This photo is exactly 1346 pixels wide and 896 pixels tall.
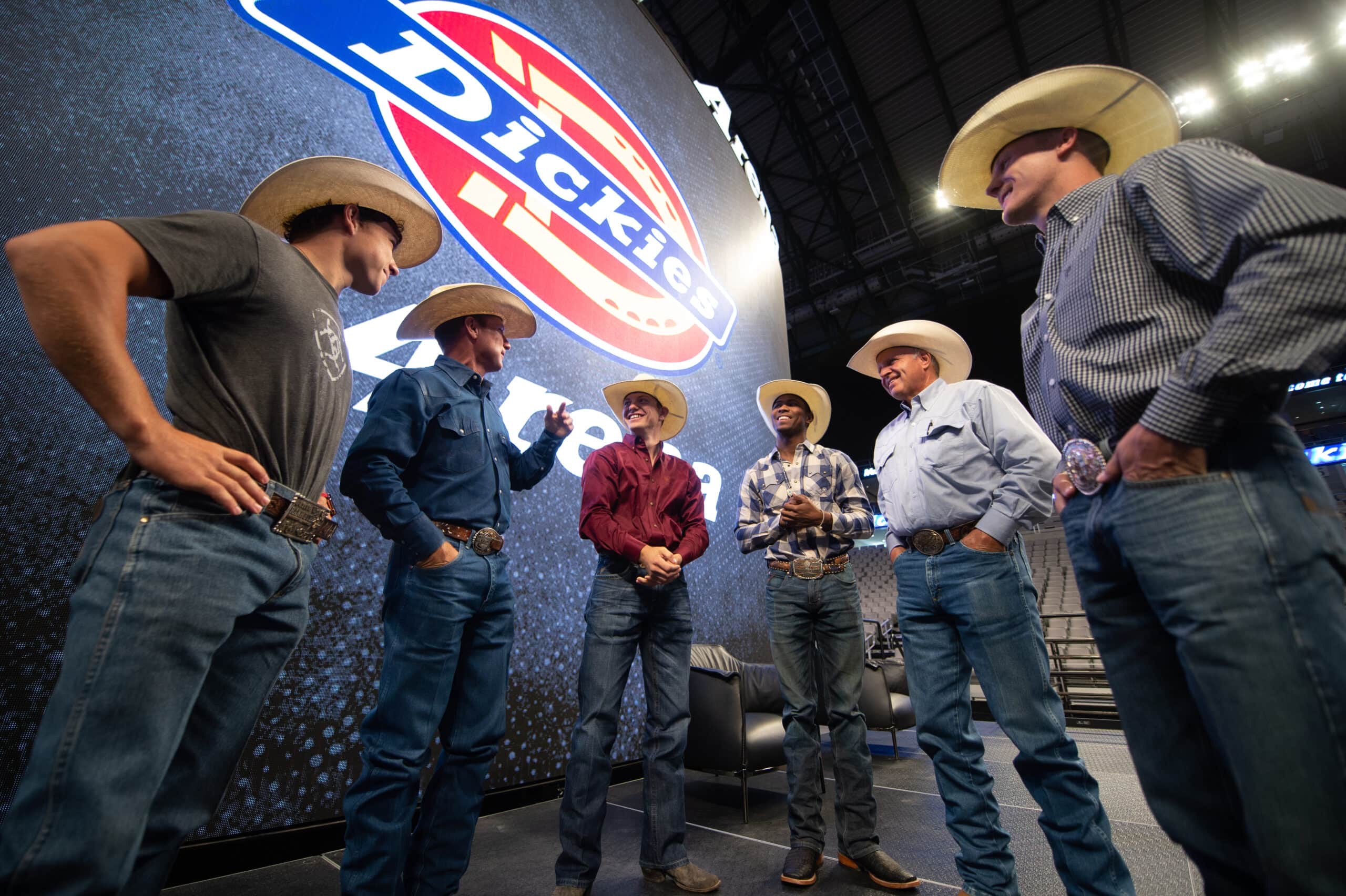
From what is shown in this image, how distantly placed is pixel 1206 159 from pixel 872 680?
373cm

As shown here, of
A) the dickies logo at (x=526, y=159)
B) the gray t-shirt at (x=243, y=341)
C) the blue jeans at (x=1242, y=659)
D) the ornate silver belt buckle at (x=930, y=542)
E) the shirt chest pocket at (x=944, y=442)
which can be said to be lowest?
the blue jeans at (x=1242, y=659)

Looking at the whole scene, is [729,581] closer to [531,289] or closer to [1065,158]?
[531,289]

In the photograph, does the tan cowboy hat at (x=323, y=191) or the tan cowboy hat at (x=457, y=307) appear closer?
the tan cowboy hat at (x=323, y=191)

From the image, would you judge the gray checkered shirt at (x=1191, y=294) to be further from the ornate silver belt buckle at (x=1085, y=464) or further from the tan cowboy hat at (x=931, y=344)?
the tan cowboy hat at (x=931, y=344)

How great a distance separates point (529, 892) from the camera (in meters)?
1.71

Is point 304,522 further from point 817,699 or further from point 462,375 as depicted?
point 817,699

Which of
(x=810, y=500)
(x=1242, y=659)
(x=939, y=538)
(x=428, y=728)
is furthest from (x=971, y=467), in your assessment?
(x=428, y=728)

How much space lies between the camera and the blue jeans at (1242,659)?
0.68 m

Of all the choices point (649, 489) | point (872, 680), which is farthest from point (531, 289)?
point (872, 680)

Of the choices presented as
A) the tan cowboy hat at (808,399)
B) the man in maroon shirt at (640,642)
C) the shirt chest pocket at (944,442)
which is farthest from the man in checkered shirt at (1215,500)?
the tan cowboy hat at (808,399)

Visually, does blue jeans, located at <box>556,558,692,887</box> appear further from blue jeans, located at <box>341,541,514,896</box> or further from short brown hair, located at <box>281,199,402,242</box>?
short brown hair, located at <box>281,199,402,242</box>

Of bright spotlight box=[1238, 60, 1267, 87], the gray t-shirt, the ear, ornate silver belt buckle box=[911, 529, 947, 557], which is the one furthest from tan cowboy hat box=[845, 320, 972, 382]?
bright spotlight box=[1238, 60, 1267, 87]

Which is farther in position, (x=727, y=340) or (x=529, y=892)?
(x=727, y=340)

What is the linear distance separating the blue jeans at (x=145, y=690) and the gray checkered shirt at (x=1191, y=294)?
4.66ft
